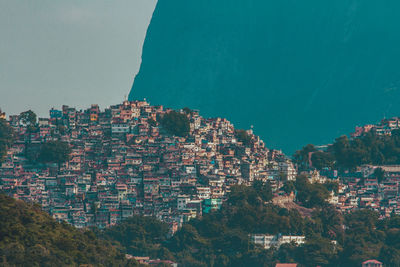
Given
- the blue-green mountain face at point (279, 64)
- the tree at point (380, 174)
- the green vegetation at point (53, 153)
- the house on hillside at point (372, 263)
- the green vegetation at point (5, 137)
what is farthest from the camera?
the blue-green mountain face at point (279, 64)

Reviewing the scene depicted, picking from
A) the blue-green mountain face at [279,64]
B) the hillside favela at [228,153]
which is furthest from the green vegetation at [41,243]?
the blue-green mountain face at [279,64]

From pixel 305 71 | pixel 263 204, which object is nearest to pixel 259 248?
pixel 263 204

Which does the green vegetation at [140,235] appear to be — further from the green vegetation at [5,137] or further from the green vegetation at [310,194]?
the green vegetation at [5,137]

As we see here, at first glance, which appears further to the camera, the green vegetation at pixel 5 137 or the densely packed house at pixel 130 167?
the green vegetation at pixel 5 137

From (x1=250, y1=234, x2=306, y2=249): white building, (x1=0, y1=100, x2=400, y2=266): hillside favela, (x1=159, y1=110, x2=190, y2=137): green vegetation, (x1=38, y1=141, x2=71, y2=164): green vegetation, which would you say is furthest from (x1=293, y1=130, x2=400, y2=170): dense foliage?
(x1=38, y1=141, x2=71, y2=164): green vegetation

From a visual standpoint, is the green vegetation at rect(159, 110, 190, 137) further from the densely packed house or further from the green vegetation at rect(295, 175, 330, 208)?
the green vegetation at rect(295, 175, 330, 208)

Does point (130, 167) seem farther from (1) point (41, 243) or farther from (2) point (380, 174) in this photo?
(1) point (41, 243)

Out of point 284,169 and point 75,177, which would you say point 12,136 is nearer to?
point 75,177
